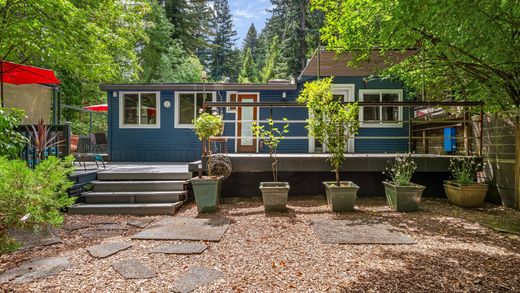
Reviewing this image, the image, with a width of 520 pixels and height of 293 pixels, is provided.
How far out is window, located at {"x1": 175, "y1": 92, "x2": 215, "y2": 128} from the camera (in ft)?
31.7

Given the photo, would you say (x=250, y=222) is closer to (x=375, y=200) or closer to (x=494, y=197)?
(x=375, y=200)

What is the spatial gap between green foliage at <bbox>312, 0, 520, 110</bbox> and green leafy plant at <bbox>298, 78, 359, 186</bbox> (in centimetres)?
121

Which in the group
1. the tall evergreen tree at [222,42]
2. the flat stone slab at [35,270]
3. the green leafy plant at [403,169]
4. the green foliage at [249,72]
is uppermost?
the tall evergreen tree at [222,42]

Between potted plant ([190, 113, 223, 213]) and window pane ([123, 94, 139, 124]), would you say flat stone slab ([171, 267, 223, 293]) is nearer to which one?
potted plant ([190, 113, 223, 213])

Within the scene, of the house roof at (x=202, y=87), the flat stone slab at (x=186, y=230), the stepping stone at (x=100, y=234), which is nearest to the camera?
the flat stone slab at (x=186, y=230)

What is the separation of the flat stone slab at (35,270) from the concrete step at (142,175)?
9.12 ft

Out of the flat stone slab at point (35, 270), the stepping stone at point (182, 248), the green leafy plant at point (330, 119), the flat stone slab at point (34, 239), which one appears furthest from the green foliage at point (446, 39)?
the flat stone slab at point (34, 239)

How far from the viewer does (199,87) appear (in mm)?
9375

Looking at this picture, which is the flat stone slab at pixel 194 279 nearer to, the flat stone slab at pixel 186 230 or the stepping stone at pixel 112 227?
the flat stone slab at pixel 186 230

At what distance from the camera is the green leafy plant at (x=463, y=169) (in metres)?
5.13

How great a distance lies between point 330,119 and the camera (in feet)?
16.2

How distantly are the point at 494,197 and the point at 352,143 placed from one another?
183 inches

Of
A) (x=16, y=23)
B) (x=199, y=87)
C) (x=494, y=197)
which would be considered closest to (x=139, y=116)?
(x=199, y=87)

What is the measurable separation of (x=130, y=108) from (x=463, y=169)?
953 centimetres
